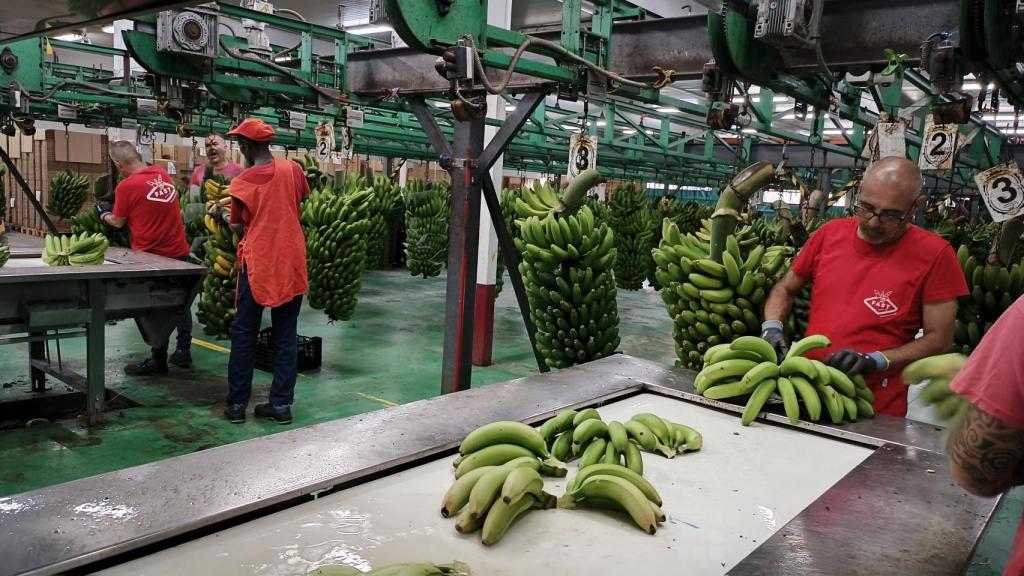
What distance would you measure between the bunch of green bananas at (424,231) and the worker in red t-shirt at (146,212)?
4.84 m

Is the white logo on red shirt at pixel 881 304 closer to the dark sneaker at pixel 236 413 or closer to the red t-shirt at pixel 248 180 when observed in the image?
the red t-shirt at pixel 248 180

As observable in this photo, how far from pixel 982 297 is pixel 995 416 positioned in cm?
310

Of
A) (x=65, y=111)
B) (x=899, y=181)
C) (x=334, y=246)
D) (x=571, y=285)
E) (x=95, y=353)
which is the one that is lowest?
(x=95, y=353)

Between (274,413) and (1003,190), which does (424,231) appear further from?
(1003,190)

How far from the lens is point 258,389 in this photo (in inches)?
Result: 240

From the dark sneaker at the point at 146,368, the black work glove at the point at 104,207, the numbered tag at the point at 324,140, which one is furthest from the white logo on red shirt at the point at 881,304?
the black work glove at the point at 104,207

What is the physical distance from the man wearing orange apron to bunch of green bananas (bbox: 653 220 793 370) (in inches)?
104

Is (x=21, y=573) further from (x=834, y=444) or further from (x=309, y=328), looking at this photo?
(x=309, y=328)

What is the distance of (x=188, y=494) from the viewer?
177cm

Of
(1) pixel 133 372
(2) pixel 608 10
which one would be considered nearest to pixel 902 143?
(2) pixel 608 10

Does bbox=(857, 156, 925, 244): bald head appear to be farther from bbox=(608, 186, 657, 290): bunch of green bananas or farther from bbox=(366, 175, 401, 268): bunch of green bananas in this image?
bbox=(608, 186, 657, 290): bunch of green bananas

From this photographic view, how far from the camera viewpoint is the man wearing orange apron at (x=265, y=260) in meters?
4.82

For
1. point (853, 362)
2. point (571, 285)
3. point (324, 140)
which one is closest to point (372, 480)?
point (853, 362)

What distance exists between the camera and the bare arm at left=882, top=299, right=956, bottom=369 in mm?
2943
